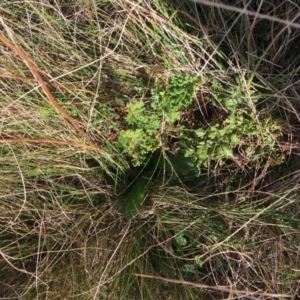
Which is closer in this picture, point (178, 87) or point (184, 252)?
point (178, 87)

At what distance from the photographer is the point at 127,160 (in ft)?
4.26

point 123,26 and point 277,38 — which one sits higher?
point 277,38

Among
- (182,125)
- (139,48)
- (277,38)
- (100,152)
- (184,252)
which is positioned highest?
(277,38)

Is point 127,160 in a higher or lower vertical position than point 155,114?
lower

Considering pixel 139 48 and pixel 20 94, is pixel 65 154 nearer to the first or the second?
pixel 20 94

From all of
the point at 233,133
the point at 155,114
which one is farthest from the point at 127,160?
the point at 233,133

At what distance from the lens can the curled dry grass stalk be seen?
3.94ft

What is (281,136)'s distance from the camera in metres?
1.24

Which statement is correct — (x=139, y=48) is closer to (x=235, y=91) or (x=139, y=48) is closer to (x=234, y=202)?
(x=235, y=91)

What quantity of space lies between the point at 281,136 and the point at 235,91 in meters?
0.18

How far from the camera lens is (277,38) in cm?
120

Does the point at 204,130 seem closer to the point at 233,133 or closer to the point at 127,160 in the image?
the point at 233,133

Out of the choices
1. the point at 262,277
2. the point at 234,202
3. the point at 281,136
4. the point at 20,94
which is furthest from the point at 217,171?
the point at 20,94

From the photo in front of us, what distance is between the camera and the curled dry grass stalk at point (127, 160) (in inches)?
47.3
